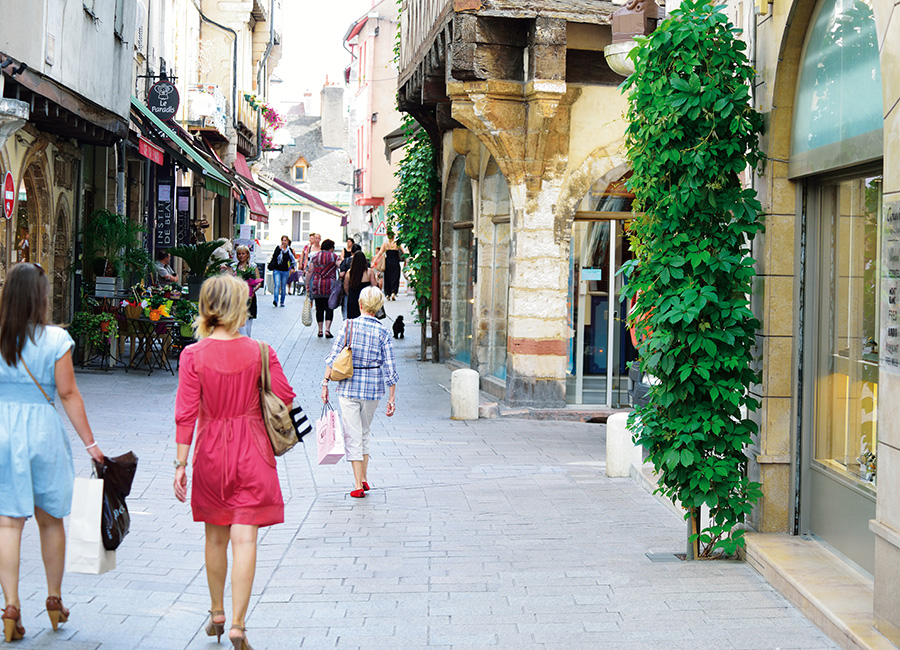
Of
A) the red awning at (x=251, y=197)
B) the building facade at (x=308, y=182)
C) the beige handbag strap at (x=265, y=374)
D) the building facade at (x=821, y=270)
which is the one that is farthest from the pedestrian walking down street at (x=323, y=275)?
the building facade at (x=308, y=182)

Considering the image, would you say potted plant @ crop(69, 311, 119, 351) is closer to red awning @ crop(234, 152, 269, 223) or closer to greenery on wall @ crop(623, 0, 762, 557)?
greenery on wall @ crop(623, 0, 762, 557)

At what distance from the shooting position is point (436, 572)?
20.7 ft

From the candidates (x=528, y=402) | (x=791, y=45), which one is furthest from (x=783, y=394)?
(x=528, y=402)

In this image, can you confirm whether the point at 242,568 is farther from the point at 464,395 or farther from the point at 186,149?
the point at 186,149

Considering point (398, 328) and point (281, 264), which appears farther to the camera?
point (281, 264)

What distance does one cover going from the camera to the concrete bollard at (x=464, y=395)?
12664 mm

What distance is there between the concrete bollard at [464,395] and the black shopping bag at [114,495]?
7819mm

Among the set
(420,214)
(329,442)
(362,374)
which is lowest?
(329,442)

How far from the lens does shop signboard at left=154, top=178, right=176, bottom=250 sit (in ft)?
67.2

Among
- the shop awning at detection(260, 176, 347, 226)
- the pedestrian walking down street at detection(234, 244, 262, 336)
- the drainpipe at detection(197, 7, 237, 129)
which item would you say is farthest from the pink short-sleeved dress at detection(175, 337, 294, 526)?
the shop awning at detection(260, 176, 347, 226)

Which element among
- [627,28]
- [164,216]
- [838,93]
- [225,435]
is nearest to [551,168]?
[627,28]

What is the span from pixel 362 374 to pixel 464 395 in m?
4.39

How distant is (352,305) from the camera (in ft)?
56.3

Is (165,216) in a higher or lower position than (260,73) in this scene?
lower
